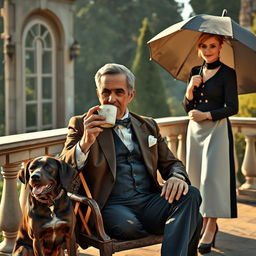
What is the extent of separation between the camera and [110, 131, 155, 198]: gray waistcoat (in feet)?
12.2

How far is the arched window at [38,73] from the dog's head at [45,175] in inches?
417

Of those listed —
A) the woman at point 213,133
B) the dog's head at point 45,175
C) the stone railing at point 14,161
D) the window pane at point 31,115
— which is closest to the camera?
the dog's head at point 45,175

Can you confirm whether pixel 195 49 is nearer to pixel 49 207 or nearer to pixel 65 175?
pixel 65 175

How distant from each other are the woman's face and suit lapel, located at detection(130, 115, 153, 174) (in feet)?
3.31

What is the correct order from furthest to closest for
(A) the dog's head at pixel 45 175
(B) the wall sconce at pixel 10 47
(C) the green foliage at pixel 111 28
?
(C) the green foliage at pixel 111 28, (B) the wall sconce at pixel 10 47, (A) the dog's head at pixel 45 175

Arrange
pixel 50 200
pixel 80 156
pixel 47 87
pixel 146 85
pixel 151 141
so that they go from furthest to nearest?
1. pixel 146 85
2. pixel 47 87
3. pixel 151 141
4. pixel 80 156
5. pixel 50 200

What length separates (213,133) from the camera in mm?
4695

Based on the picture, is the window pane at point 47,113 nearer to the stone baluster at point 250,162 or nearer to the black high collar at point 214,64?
the stone baluster at point 250,162

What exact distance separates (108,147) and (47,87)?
11001 millimetres

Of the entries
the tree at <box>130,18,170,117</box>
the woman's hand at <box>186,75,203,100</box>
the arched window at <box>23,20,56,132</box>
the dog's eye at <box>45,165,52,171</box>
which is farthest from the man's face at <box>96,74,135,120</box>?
the tree at <box>130,18,170,117</box>

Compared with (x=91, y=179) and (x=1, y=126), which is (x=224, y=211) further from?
(x=1, y=126)

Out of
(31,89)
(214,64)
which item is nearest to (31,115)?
(31,89)

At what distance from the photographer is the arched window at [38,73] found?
13523 mm

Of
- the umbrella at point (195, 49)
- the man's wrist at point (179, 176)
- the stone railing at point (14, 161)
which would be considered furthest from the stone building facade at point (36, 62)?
the man's wrist at point (179, 176)
